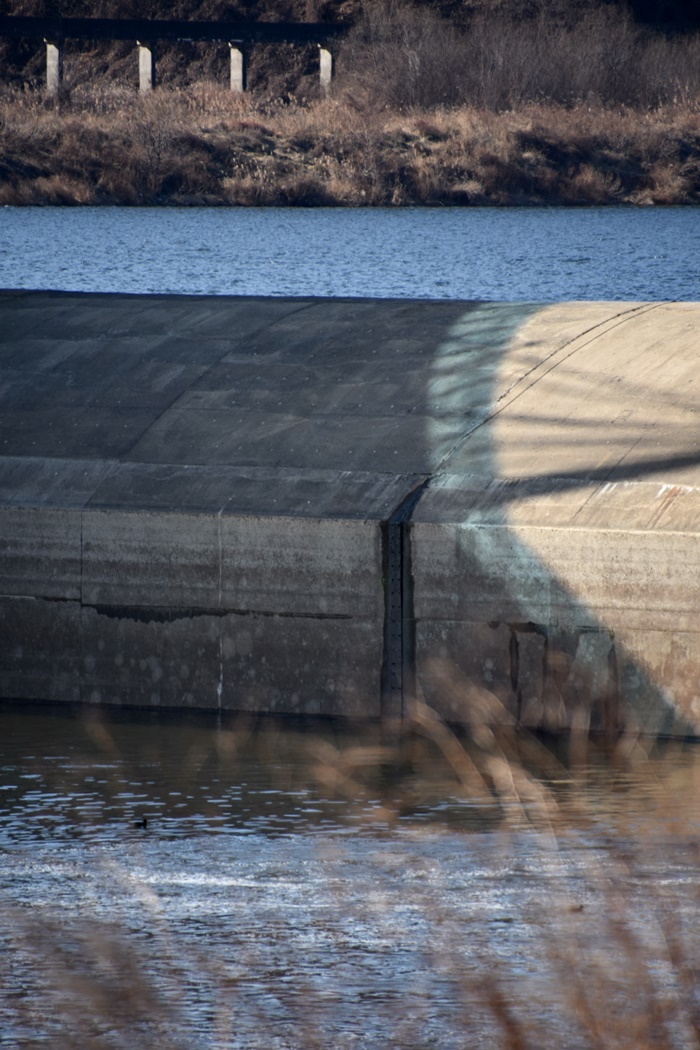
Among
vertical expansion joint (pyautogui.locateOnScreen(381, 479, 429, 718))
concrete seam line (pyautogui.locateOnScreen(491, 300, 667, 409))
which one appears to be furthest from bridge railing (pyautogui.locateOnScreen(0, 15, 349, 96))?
vertical expansion joint (pyautogui.locateOnScreen(381, 479, 429, 718))

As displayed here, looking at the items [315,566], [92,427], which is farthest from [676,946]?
[92,427]

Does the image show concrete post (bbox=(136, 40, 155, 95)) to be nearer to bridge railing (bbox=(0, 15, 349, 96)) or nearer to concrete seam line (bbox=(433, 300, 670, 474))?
bridge railing (bbox=(0, 15, 349, 96))

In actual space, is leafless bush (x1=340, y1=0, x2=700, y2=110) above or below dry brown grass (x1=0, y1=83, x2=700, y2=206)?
above

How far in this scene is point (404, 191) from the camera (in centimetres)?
6438

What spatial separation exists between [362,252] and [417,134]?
2139 centimetres

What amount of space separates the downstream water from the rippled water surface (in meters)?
26.3

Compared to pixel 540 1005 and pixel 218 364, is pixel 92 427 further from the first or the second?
pixel 540 1005

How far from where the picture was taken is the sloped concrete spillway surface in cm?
939

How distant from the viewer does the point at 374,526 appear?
32.1 ft

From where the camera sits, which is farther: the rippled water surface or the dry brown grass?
the dry brown grass

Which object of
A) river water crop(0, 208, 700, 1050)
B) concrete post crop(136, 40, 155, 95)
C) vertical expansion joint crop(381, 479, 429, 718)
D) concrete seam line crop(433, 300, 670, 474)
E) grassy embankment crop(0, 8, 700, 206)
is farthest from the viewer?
concrete post crop(136, 40, 155, 95)

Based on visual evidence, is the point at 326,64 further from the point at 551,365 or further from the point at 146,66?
the point at 551,365

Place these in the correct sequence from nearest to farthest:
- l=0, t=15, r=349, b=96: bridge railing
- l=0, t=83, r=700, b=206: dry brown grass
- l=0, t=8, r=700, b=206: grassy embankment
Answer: l=0, t=83, r=700, b=206: dry brown grass, l=0, t=8, r=700, b=206: grassy embankment, l=0, t=15, r=349, b=96: bridge railing

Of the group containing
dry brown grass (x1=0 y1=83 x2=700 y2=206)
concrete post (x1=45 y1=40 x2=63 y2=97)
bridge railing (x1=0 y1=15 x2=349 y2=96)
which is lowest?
dry brown grass (x1=0 y1=83 x2=700 y2=206)
